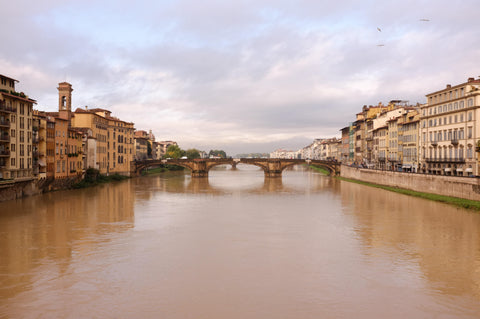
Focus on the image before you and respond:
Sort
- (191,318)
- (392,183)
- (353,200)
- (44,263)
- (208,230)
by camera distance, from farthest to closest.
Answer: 1. (392,183)
2. (353,200)
3. (208,230)
4. (44,263)
5. (191,318)

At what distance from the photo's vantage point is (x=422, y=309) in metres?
12.8

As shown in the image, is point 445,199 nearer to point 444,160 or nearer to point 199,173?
point 444,160

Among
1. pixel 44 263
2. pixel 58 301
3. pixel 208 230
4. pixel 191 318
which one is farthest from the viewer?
pixel 208 230

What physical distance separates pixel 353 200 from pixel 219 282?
30185 millimetres

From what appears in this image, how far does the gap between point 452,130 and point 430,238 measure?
2722cm

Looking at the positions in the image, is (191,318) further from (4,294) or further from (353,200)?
(353,200)

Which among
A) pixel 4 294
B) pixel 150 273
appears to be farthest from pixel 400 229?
pixel 4 294

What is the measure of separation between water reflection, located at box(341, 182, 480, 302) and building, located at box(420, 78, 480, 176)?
A: 8533mm

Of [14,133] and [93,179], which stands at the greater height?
[14,133]

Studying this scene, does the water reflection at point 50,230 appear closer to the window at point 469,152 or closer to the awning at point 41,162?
the awning at point 41,162

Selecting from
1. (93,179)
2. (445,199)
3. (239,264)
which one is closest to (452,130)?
(445,199)

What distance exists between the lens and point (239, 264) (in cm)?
1772

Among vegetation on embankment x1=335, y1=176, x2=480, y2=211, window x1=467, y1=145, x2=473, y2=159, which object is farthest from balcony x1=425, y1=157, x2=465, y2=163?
vegetation on embankment x1=335, y1=176, x2=480, y2=211

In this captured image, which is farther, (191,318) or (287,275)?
(287,275)
